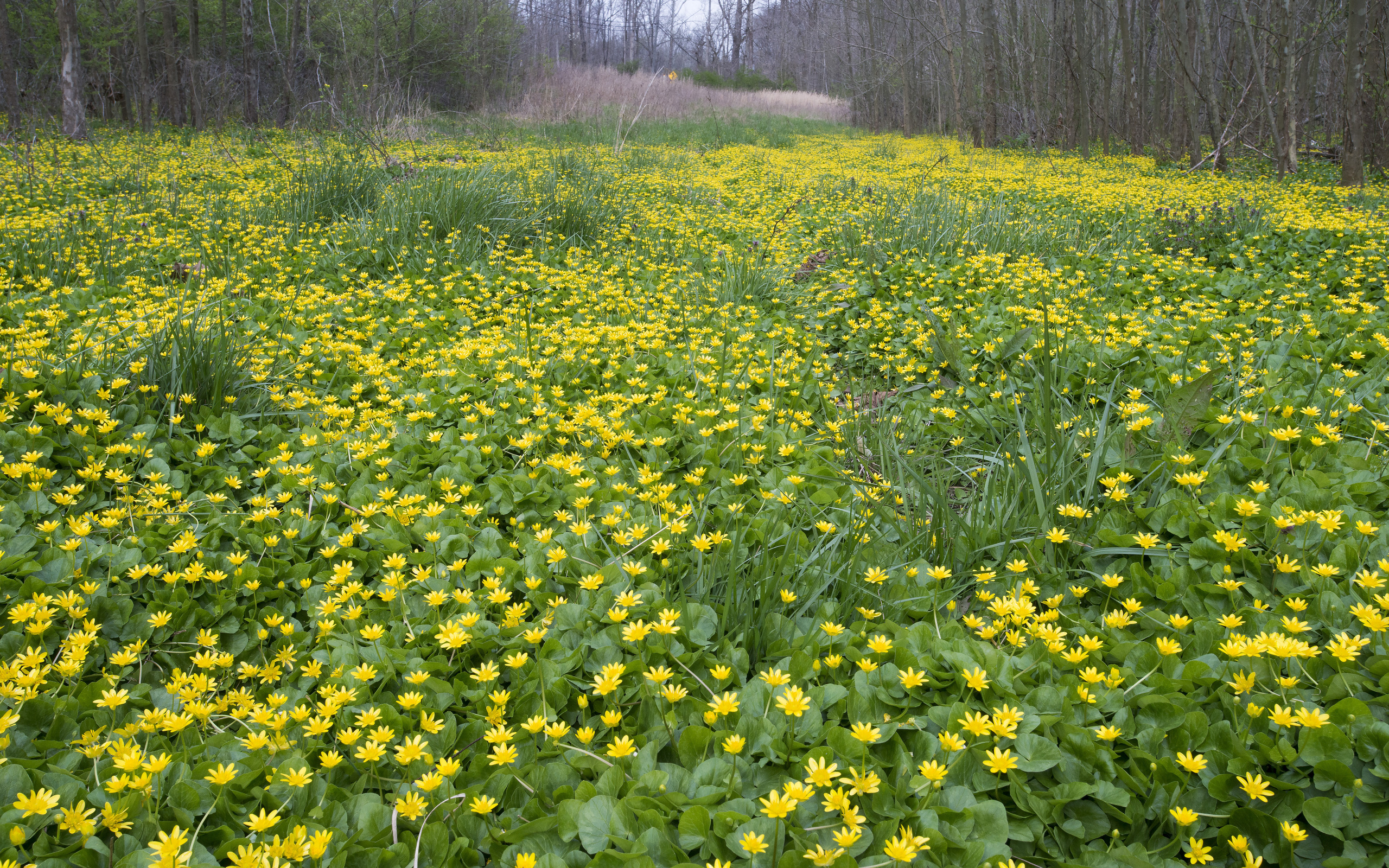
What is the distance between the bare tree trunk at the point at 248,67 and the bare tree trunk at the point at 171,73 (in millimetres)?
1116

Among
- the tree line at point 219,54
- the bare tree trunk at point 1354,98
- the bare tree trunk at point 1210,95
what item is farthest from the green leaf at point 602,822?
the tree line at point 219,54

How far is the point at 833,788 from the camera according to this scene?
143 centimetres

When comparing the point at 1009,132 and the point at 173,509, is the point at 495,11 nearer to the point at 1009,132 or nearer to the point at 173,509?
the point at 1009,132

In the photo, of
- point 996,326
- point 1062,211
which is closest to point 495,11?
point 1062,211

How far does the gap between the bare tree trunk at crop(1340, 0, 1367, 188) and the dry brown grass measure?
7.78 metres

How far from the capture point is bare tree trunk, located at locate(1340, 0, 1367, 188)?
26.4 feet

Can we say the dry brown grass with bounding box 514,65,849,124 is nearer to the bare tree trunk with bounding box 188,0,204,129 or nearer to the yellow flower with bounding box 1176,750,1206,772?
the bare tree trunk with bounding box 188,0,204,129

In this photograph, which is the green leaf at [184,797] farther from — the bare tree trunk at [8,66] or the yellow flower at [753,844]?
the bare tree trunk at [8,66]

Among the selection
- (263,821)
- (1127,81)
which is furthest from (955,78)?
(263,821)

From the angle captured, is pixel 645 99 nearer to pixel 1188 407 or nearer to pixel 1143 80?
pixel 1188 407

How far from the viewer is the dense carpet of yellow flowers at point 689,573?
1.38 meters

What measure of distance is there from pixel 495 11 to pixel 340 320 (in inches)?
720

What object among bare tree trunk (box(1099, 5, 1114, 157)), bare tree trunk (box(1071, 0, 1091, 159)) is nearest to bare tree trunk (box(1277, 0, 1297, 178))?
bare tree trunk (box(1071, 0, 1091, 159))

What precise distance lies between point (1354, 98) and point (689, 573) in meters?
10.8
